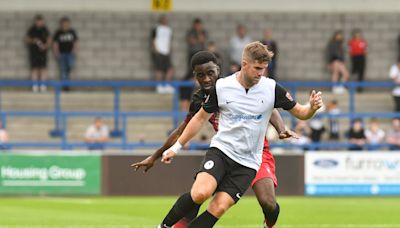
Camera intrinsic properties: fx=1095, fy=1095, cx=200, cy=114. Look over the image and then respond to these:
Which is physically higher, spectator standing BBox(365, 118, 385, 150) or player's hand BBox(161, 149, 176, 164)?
player's hand BBox(161, 149, 176, 164)

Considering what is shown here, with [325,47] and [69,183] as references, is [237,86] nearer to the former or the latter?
[69,183]

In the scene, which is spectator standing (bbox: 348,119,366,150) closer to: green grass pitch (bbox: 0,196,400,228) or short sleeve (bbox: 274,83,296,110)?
green grass pitch (bbox: 0,196,400,228)

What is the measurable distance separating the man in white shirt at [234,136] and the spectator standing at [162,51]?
17.4 meters

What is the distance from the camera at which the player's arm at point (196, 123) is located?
440 inches

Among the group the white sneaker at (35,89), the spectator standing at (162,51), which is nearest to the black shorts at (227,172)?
the spectator standing at (162,51)

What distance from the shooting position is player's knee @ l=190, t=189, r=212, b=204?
Result: 10882 mm

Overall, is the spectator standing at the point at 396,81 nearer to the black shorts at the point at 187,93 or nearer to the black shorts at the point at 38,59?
the black shorts at the point at 187,93

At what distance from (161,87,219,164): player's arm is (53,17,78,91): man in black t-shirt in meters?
17.7

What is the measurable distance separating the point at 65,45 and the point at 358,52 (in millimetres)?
7910

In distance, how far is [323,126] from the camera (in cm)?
2583

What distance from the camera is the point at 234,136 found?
36.7ft

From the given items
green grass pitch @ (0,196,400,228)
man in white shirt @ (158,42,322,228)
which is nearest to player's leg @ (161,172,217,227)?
man in white shirt @ (158,42,322,228)

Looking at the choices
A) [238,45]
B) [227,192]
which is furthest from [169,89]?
[227,192]

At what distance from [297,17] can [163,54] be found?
423 centimetres
